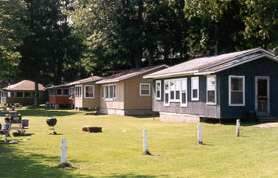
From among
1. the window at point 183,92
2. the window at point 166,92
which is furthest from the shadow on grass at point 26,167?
the window at point 166,92

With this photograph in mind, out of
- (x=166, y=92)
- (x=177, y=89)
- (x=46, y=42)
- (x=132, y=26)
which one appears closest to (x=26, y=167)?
(x=177, y=89)

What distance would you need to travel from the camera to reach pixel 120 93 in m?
53.4

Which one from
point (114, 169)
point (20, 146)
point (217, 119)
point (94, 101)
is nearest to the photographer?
point (114, 169)

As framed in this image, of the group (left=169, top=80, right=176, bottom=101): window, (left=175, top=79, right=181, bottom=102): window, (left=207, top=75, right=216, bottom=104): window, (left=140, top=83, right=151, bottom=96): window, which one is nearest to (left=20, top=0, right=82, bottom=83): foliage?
(left=140, top=83, right=151, bottom=96): window

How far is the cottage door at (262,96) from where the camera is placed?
34.9m

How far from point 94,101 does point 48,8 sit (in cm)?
2398

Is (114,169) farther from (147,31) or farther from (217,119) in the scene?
(147,31)

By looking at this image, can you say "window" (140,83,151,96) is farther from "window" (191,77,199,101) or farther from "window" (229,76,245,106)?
"window" (229,76,245,106)

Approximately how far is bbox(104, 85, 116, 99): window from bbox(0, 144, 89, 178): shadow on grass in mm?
34867

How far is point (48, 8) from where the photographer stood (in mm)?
82062

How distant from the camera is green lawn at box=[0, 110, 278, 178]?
15625mm

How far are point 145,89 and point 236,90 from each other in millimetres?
19049

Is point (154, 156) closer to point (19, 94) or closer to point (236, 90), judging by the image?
point (236, 90)

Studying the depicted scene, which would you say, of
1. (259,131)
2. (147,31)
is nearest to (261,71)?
(259,131)
